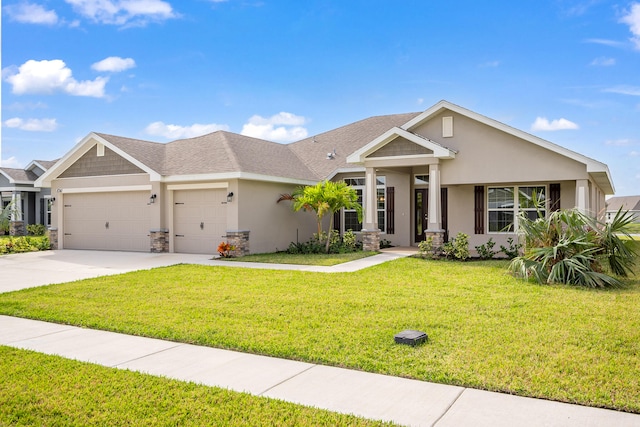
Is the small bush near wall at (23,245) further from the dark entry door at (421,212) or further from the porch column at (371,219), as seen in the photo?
the dark entry door at (421,212)

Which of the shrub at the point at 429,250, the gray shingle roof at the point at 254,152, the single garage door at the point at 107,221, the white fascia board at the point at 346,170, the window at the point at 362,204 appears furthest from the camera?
the window at the point at 362,204

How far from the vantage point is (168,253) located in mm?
17562

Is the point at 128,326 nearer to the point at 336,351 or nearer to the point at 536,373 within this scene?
the point at 336,351

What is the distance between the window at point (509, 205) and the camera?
16516 millimetres

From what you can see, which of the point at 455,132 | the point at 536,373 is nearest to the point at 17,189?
the point at 455,132

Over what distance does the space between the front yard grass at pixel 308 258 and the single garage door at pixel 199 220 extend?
169 centimetres

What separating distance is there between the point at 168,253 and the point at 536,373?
14718 millimetres

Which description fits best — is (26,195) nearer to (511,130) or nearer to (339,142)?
(339,142)

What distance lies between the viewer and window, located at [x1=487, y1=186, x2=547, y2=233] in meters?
16.5

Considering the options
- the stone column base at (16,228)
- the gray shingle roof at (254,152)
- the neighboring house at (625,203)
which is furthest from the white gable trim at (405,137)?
the neighboring house at (625,203)

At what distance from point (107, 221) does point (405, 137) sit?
463 inches

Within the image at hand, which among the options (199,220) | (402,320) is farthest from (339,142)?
(402,320)

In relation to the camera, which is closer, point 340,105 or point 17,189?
point 340,105

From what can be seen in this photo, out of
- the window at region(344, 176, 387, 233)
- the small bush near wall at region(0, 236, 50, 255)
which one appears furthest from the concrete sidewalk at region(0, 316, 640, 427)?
the small bush near wall at region(0, 236, 50, 255)
